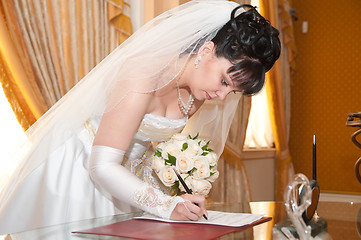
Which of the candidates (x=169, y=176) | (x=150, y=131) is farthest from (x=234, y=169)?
(x=169, y=176)

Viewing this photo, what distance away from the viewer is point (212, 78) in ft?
6.96

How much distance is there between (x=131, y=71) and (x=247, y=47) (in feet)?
1.76

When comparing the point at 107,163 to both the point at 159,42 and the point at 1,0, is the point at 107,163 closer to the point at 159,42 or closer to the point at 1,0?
the point at 159,42

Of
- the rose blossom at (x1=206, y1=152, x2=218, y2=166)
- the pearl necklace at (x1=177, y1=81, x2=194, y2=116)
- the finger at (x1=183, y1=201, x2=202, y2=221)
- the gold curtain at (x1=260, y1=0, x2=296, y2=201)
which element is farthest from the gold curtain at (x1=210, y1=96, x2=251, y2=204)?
the finger at (x1=183, y1=201, x2=202, y2=221)

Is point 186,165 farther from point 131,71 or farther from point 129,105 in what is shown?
point 131,71

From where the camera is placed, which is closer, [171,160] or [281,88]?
[171,160]

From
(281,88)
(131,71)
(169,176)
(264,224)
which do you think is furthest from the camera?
(281,88)

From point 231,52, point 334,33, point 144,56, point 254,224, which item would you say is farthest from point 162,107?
point 334,33

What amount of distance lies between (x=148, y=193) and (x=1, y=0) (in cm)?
175

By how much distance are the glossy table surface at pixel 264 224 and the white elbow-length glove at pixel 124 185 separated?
0.25 ft

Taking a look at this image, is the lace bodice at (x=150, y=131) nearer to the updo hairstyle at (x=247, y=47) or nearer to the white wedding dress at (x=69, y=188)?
the white wedding dress at (x=69, y=188)

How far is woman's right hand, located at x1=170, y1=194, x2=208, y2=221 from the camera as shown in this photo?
157 cm

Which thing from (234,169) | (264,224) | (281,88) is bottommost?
(234,169)

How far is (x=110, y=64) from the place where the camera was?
2232 millimetres
